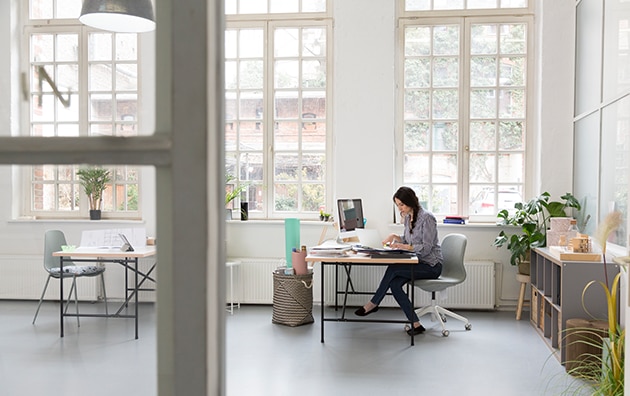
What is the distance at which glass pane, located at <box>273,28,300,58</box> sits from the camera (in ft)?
22.9

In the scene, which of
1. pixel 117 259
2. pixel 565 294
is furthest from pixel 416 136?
pixel 117 259

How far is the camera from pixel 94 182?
79cm

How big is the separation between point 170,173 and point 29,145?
0.19m

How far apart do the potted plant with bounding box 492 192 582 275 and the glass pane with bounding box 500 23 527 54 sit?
180 cm

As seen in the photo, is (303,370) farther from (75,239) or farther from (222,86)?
(222,86)

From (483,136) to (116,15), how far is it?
6384 millimetres

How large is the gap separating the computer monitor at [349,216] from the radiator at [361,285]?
83 cm

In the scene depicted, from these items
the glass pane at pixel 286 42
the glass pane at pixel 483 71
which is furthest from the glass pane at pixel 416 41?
the glass pane at pixel 286 42

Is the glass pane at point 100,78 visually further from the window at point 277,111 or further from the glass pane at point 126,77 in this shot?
the window at point 277,111

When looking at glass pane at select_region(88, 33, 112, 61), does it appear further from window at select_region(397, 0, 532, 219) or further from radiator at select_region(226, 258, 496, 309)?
window at select_region(397, 0, 532, 219)

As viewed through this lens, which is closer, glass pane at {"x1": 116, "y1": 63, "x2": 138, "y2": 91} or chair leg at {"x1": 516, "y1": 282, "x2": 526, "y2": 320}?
glass pane at {"x1": 116, "y1": 63, "x2": 138, "y2": 91}

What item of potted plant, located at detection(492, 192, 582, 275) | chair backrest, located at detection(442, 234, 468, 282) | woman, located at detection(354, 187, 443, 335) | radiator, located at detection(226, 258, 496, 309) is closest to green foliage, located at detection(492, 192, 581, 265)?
potted plant, located at detection(492, 192, 582, 275)

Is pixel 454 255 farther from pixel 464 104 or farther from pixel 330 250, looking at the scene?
pixel 464 104

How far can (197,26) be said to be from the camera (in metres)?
0.65
